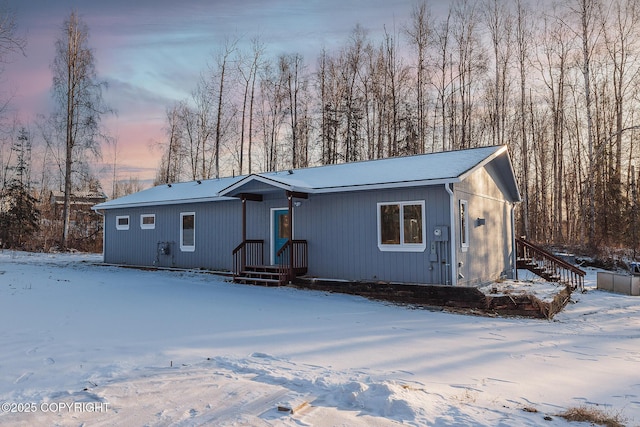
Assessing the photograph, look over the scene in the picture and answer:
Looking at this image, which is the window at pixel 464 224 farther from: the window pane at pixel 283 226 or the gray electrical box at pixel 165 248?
the gray electrical box at pixel 165 248

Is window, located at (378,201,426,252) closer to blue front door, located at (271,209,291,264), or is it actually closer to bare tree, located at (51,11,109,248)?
blue front door, located at (271,209,291,264)

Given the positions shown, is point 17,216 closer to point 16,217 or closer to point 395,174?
point 16,217

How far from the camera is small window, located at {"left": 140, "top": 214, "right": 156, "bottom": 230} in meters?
16.0

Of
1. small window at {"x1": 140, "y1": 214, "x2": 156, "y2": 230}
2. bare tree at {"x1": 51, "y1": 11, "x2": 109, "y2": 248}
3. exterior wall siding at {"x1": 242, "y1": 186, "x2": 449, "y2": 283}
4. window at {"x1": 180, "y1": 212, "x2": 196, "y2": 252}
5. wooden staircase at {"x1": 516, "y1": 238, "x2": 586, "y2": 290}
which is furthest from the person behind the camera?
bare tree at {"x1": 51, "y1": 11, "x2": 109, "y2": 248}

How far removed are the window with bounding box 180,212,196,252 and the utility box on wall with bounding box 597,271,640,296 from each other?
12.6 metres

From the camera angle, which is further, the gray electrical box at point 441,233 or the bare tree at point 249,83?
the bare tree at point 249,83

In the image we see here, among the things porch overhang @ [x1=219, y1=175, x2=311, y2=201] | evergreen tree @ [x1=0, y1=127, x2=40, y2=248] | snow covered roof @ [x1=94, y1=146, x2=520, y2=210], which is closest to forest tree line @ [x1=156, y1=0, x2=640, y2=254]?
snow covered roof @ [x1=94, y1=146, x2=520, y2=210]

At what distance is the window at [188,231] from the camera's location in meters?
14.9

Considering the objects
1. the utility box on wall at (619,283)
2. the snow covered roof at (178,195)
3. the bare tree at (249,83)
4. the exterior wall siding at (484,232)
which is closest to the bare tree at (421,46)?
the bare tree at (249,83)

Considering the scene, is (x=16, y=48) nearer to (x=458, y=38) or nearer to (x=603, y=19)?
(x=458, y=38)

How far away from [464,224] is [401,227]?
1547 millimetres

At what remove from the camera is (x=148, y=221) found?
53.3 feet

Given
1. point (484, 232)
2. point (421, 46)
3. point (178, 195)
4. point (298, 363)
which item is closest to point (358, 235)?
point (484, 232)

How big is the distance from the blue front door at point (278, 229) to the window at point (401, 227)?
3215 mm
